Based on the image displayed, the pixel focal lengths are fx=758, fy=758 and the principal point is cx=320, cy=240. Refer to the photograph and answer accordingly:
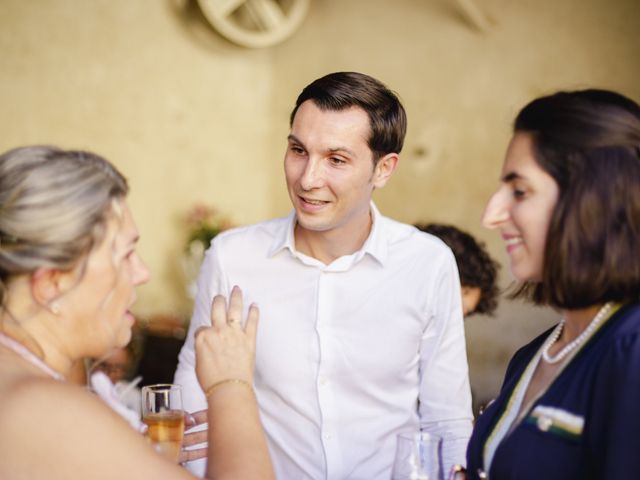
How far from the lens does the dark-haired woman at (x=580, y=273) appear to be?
1255 mm

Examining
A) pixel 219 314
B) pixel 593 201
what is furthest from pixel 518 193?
pixel 219 314

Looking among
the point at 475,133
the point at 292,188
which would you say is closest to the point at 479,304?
the point at 292,188

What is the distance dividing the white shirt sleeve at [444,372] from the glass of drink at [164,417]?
0.97 m

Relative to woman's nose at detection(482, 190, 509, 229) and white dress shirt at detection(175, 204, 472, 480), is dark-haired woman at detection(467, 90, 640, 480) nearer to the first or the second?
woman's nose at detection(482, 190, 509, 229)

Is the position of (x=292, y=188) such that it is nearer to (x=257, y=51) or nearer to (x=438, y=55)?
(x=438, y=55)

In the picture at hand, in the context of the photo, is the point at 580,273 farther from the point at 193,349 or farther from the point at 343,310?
the point at 193,349

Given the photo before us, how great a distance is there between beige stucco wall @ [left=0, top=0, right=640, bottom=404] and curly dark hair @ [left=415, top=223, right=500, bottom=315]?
1063 mm

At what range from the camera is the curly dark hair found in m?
3.06

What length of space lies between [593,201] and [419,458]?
55 centimetres

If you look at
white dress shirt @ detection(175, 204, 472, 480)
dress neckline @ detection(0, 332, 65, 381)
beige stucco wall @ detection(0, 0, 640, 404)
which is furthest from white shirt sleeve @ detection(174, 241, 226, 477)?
beige stucco wall @ detection(0, 0, 640, 404)

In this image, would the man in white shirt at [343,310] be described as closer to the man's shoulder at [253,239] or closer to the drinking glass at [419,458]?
the man's shoulder at [253,239]

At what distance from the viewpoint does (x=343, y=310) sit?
2.40 meters

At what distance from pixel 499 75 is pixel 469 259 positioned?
1700 mm

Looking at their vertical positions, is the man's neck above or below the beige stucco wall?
below
